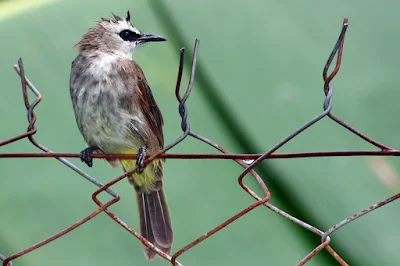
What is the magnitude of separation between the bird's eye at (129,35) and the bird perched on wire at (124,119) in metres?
0.21

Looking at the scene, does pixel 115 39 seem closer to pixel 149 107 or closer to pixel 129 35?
pixel 129 35

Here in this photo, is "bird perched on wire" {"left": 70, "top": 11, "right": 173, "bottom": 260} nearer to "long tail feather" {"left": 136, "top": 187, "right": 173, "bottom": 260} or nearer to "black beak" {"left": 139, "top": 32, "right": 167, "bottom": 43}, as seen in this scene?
"long tail feather" {"left": 136, "top": 187, "right": 173, "bottom": 260}

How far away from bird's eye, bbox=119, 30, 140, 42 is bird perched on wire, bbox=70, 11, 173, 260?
0.69 feet

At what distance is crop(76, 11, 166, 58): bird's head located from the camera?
3.97 m

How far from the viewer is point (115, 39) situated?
4.06m

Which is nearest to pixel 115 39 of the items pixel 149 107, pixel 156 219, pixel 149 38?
pixel 149 38

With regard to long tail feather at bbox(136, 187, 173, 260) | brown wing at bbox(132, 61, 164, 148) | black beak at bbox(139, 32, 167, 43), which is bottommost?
long tail feather at bbox(136, 187, 173, 260)

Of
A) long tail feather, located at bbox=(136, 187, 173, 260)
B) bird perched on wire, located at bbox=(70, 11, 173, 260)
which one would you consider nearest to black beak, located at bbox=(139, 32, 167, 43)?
bird perched on wire, located at bbox=(70, 11, 173, 260)

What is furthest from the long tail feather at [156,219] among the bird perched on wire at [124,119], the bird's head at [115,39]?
the bird's head at [115,39]

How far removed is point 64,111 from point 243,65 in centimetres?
121

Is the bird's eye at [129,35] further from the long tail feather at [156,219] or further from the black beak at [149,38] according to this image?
the long tail feather at [156,219]

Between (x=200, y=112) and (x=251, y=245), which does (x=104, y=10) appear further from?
(x=251, y=245)

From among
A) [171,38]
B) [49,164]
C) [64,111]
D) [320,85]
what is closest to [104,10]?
[171,38]

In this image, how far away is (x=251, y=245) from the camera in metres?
3.97
